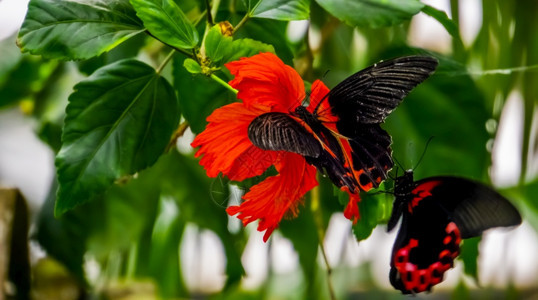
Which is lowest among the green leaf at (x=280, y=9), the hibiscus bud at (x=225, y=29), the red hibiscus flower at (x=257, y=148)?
the red hibiscus flower at (x=257, y=148)

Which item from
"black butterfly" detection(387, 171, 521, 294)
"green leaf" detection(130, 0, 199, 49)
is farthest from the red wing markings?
"green leaf" detection(130, 0, 199, 49)

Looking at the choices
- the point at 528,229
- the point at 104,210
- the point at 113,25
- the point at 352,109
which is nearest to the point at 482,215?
the point at 352,109

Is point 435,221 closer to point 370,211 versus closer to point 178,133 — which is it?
point 370,211

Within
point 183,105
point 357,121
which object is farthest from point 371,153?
point 183,105

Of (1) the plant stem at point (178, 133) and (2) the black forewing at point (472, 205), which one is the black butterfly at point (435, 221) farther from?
(1) the plant stem at point (178, 133)

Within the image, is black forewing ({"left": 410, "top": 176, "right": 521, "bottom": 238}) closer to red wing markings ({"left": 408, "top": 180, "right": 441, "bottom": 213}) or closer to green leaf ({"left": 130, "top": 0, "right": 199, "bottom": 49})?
red wing markings ({"left": 408, "top": 180, "right": 441, "bottom": 213})

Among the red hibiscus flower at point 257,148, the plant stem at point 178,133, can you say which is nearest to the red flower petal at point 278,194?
the red hibiscus flower at point 257,148

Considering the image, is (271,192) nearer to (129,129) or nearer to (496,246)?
(129,129)

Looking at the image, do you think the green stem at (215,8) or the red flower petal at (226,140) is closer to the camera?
the red flower petal at (226,140)
